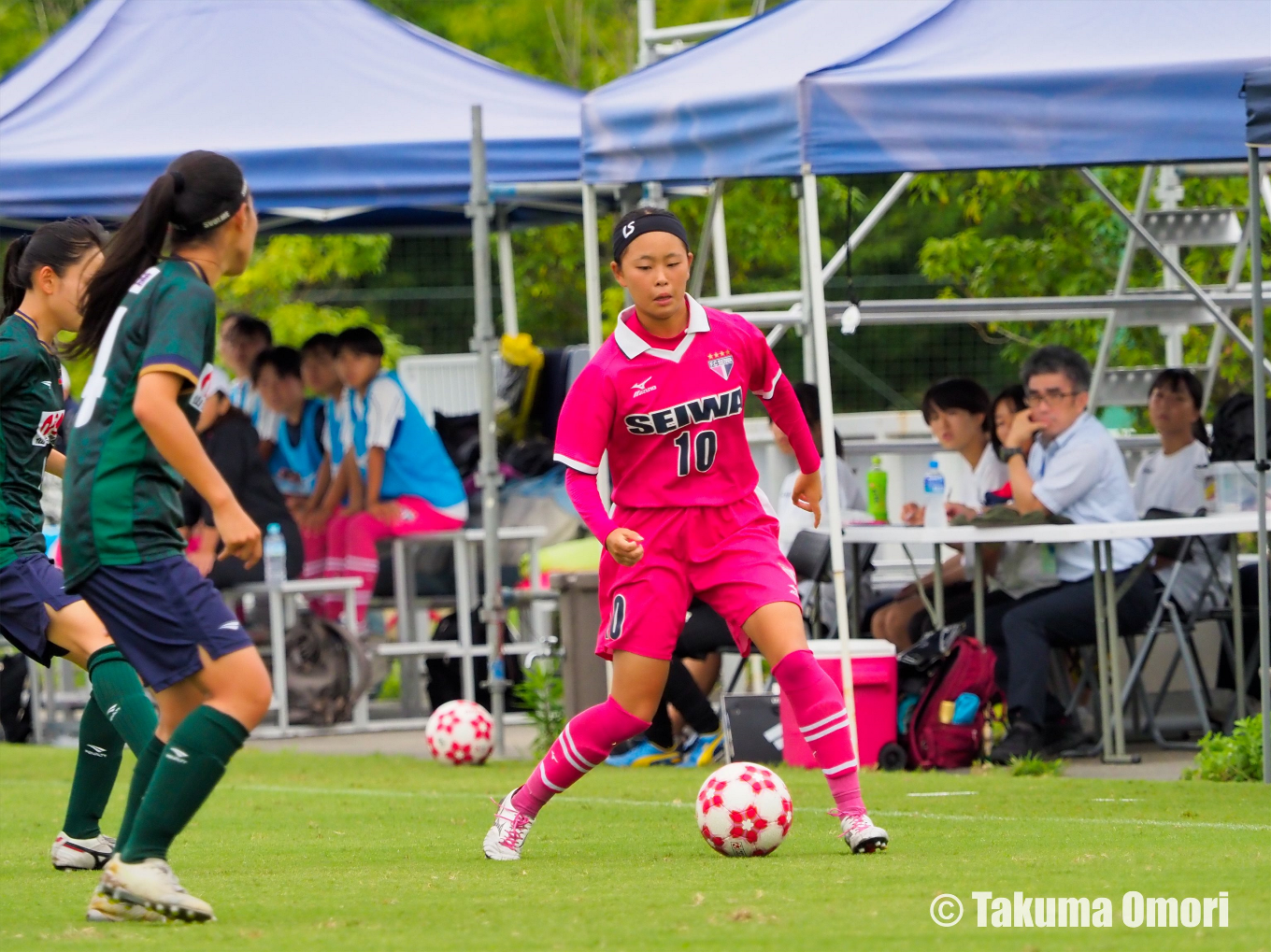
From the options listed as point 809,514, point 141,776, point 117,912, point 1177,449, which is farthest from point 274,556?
point 117,912

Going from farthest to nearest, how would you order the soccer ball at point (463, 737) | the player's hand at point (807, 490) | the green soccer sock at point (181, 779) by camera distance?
the soccer ball at point (463, 737) < the player's hand at point (807, 490) < the green soccer sock at point (181, 779)

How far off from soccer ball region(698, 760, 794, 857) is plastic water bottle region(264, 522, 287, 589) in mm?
6120

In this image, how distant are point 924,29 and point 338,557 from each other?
5.58 meters

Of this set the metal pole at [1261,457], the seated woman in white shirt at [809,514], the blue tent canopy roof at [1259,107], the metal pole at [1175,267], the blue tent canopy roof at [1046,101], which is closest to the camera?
the blue tent canopy roof at [1259,107]

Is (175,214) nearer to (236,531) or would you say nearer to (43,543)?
(236,531)

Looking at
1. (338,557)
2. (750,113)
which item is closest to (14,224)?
(338,557)

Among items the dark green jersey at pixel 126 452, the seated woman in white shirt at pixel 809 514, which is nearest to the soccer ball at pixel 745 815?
the dark green jersey at pixel 126 452

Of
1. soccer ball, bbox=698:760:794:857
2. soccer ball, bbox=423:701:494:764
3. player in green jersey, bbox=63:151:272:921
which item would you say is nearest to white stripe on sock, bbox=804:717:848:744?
soccer ball, bbox=698:760:794:857

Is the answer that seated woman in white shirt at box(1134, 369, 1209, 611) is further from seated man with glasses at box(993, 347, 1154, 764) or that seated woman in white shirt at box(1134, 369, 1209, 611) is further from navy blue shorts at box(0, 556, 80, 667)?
navy blue shorts at box(0, 556, 80, 667)

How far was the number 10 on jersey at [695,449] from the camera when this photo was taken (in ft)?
20.5

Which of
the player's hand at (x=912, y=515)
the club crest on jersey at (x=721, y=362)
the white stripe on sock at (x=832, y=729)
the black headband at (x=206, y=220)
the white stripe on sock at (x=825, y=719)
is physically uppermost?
the black headband at (x=206, y=220)

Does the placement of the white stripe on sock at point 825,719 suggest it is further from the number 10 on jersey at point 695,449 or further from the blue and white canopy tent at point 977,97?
the blue and white canopy tent at point 977,97

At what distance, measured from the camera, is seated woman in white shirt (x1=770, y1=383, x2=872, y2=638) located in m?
10.2

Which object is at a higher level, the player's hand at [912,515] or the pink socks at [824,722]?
the player's hand at [912,515]
